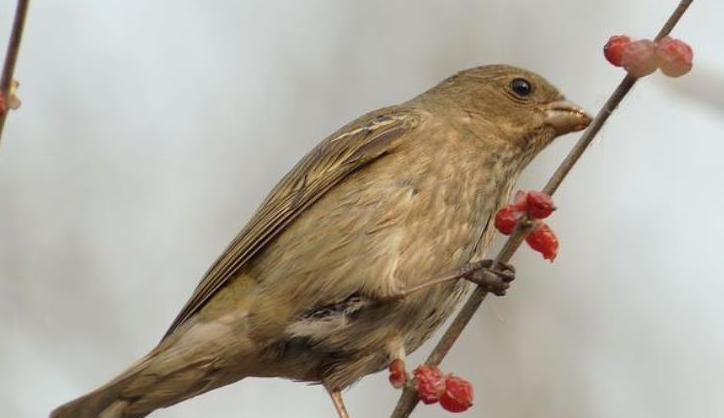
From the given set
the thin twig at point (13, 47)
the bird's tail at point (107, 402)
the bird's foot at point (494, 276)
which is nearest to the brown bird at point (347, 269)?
the bird's tail at point (107, 402)

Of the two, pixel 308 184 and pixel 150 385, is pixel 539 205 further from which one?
pixel 150 385

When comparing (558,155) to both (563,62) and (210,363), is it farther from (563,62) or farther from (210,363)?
(210,363)

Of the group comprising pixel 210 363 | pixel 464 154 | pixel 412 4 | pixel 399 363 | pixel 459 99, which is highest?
pixel 412 4

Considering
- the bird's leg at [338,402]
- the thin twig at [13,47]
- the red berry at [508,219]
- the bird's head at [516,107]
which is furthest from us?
the bird's head at [516,107]

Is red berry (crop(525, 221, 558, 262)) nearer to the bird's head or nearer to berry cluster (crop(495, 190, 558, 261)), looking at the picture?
berry cluster (crop(495, 190, 558, 261))

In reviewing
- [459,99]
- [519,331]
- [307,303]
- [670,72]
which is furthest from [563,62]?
[670,72]

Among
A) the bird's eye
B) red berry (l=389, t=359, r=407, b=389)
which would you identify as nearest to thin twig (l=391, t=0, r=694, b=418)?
red berry (l=389, t=359, r=407, b=389)

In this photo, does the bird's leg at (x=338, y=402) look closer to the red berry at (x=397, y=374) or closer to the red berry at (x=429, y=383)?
the red berry at (x=397, y=374)
